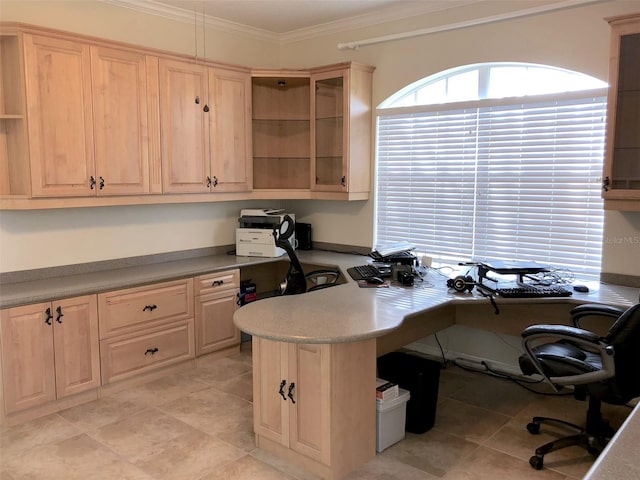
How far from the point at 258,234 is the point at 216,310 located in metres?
0.78

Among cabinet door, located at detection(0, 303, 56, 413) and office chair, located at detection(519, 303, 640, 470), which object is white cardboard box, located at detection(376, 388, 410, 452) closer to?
office chair, located at detection(519, 303, 640, 470)

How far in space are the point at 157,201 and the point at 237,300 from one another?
1.05 meters

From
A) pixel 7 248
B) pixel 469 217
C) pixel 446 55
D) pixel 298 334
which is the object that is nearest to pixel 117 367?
pixel 7 248

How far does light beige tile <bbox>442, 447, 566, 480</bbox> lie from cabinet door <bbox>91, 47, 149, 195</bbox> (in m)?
2.81

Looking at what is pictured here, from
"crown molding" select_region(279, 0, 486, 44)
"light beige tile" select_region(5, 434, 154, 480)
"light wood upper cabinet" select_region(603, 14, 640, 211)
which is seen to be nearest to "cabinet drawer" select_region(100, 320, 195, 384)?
"light beige tile" select_region(5, 434, 154, 480)

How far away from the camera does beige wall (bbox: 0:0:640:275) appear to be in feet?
11.6

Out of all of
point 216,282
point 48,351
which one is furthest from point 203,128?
point 48,351

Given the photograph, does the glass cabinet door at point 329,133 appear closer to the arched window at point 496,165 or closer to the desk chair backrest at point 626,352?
the arched window at point 496,165

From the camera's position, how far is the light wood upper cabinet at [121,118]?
3656mm

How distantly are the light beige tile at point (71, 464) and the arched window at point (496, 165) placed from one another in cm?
277

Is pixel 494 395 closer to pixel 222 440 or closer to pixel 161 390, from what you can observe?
pixel 222 440

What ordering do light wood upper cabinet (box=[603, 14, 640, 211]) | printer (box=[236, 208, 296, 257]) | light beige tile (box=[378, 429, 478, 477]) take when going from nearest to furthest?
light beige tile (box=[378, 429, 478, 477]) → light wood upper cabinet (box=[603, 14, 640, 211]) → printer (box=[236, 208, 296, 257])

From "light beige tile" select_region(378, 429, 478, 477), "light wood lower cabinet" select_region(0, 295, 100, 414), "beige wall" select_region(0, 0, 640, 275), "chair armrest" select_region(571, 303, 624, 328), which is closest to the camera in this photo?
"light beige tile" select_region(378, 429, 478, 477)

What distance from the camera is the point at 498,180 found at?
4.05m
